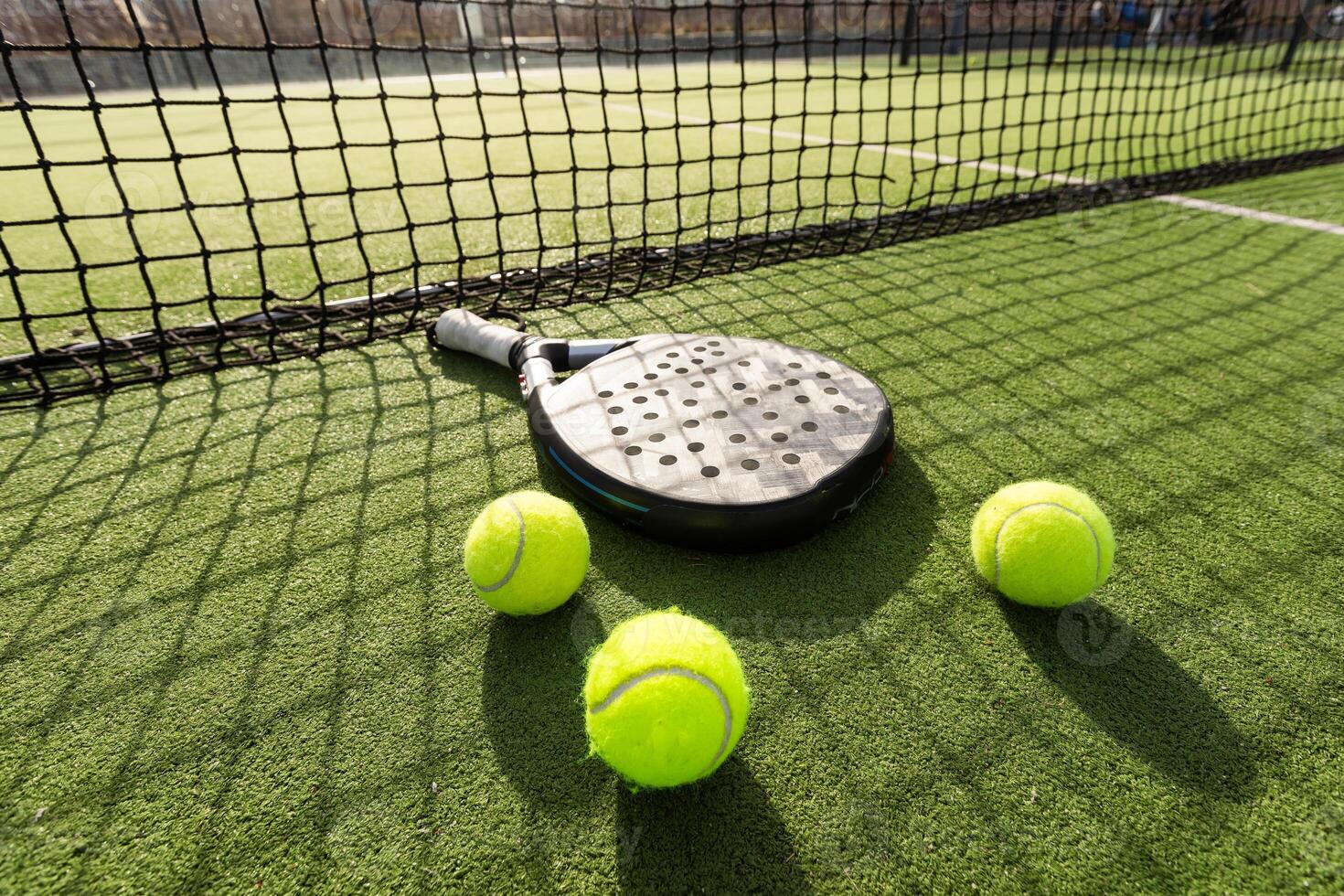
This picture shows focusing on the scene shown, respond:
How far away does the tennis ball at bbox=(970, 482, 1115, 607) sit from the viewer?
140 cm

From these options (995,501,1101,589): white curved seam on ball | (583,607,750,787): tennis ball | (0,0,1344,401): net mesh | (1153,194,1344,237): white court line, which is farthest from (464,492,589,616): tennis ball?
(1153,194,1344,237): white court line

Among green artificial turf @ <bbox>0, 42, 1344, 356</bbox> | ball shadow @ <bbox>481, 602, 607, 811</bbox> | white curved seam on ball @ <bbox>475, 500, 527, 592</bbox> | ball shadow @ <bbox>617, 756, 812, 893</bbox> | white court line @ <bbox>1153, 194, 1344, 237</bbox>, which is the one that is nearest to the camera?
ball shadow @ <bbox>617, 756, 812, 893</bbox>

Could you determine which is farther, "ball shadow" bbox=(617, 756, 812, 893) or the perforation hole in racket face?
the perforation hole in racket face

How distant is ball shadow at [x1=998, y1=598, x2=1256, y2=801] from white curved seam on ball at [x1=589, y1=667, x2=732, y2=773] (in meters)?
0.68

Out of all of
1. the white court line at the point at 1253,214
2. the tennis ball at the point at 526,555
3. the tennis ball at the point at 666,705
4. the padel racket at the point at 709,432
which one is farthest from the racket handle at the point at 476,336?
the white court line at the point at 1253,214

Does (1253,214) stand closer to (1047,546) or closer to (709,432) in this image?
(1047,546)

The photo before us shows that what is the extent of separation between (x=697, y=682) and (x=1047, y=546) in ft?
2.61

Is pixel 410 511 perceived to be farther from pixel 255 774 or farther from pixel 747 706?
pixel 747 706

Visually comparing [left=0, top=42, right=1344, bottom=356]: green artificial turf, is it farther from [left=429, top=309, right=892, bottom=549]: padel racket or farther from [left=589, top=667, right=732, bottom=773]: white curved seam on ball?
[left=589, top=667, right=732, bottom=773]: white curved seam on ball

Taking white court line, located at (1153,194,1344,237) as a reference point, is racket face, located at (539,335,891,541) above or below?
above

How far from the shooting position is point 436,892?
1.04 m

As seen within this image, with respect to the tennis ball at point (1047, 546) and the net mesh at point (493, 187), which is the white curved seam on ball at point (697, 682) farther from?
the net mesh at point (493, 187)

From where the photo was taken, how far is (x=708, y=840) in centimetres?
110

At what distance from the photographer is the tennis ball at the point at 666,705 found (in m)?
1.06
